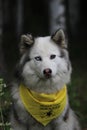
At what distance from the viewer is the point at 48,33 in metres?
19.8

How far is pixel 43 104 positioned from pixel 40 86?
25cm

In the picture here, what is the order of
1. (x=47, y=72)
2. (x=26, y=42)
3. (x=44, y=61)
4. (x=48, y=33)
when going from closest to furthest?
1. (x=47, y=72)
2. (x=44, y=61)
3. (x=26, y=42)
4. (x=48, y=33)

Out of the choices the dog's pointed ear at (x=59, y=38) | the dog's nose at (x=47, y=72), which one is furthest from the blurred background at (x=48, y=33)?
the dog's pointed ear at (x=59, y=38)

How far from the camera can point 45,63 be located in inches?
332

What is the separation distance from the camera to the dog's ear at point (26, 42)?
341 inches

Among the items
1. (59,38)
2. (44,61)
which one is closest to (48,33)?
(59,38)

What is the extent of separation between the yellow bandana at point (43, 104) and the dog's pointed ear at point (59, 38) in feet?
2.18

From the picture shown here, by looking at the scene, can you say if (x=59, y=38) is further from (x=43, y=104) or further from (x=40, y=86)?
(x=43, y=104)

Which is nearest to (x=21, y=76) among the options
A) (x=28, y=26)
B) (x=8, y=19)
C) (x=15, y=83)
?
(x=15, y=83)

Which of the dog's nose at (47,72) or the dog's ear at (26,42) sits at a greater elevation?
the dog's ear at (26,42)

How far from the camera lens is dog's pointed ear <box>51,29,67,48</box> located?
8734mm

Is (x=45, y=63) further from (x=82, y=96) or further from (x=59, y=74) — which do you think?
(x=82, y=96)

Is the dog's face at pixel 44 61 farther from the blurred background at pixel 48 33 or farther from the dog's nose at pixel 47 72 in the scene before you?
the blurred background at pixel 48 33

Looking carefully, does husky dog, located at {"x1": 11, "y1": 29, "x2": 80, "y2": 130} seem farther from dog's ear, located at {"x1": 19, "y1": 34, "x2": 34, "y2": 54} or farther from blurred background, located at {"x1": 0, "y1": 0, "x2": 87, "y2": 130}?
blurred background, located at {"x1": 0, "y1": 0, "x2": 87, "y2": 130}
